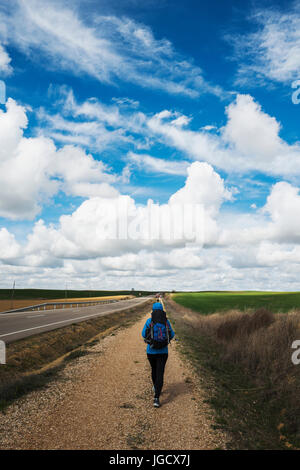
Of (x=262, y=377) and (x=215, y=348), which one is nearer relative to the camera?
(x=262, y=377)

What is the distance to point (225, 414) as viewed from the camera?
6.33 meters

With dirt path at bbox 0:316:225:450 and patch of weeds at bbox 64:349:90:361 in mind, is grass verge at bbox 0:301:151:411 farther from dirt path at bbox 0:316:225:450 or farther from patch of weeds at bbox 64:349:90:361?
dirt path at bbox 0:316:225:450

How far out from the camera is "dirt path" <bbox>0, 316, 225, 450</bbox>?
4.85m

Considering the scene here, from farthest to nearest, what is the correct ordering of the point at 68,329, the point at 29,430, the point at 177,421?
the point at 68,329 < the point at 177,421 < the point at 29,430

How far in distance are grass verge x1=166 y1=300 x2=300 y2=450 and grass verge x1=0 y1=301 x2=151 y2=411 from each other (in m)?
4.63

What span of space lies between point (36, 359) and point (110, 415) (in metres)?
7.27

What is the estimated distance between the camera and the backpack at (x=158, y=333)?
21.7 ft

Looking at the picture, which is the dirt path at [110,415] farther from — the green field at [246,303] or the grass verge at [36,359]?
the green field at [246,303]

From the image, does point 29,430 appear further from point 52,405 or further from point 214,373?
point 214,373

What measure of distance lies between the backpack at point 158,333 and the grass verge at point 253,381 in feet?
6.06

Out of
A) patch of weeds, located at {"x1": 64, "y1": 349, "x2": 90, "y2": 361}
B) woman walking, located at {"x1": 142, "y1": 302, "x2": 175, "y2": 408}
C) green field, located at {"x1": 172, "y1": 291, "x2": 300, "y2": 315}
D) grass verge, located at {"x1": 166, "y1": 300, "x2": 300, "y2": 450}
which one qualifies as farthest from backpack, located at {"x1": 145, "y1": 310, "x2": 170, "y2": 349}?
green field, located at {"x1": 172, "y1": 291, "x2": 300, "y2": 315}

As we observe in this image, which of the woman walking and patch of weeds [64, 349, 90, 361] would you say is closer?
the woman walking
